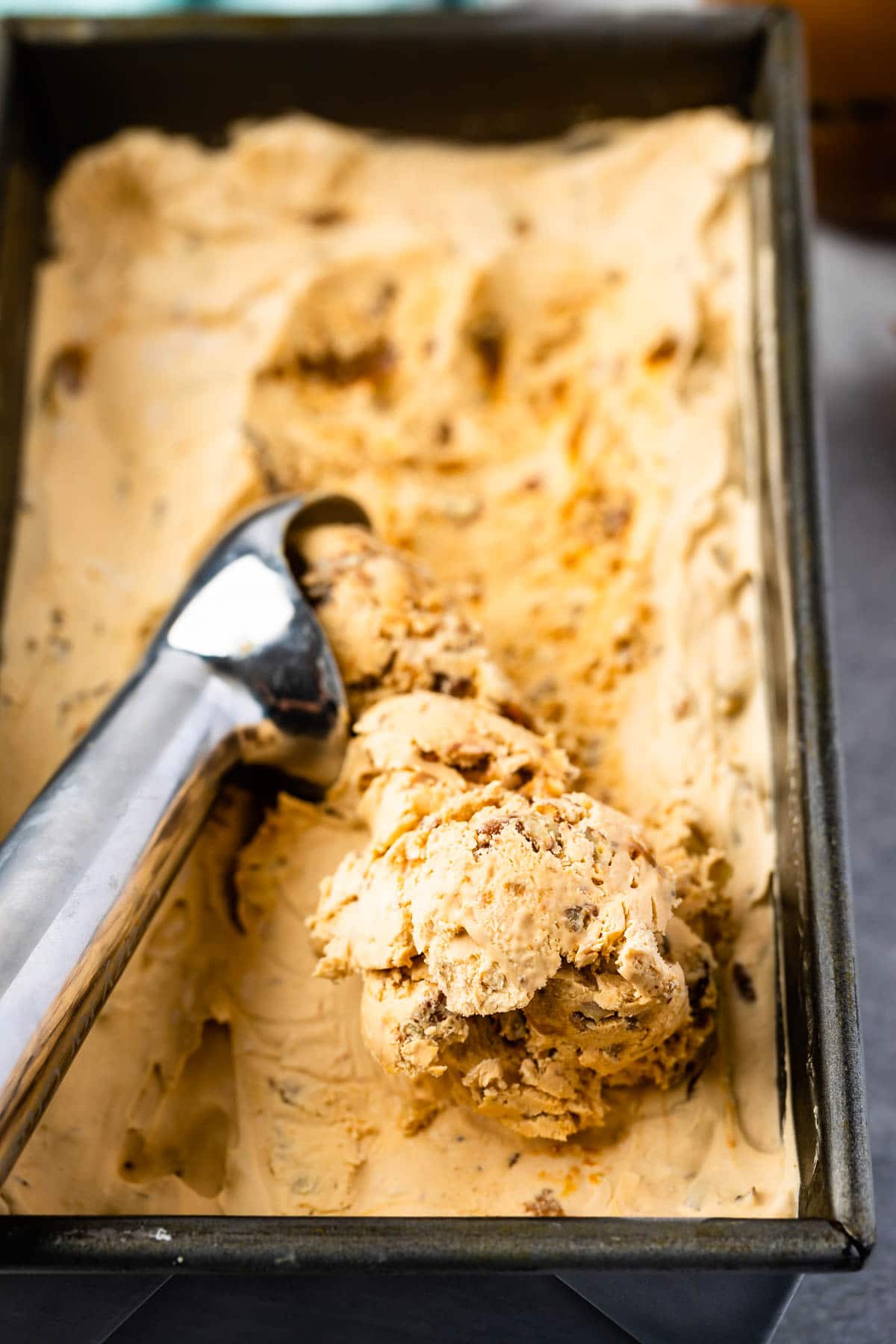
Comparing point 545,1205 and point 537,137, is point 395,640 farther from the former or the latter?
point 537,137

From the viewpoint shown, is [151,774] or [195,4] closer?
[151,774]

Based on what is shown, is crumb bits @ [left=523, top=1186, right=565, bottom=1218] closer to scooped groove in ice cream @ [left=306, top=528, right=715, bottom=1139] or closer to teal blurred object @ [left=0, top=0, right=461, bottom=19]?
scooped groove in ice cream @ [left=306, top=528, right=715, bottom=1139]

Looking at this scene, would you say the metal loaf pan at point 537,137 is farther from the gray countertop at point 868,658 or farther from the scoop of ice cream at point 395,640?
the scoop of ice cream at point 395,640

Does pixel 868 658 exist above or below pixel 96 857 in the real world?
above

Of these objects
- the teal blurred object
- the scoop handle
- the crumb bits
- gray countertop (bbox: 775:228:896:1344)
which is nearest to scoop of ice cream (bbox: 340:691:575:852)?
the scoop handle

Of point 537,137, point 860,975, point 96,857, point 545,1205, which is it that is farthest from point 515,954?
point 537,137

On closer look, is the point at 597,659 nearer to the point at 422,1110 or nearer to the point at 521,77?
the point at 422,1110

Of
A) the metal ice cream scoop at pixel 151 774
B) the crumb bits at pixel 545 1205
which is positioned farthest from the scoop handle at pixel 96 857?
the crumb bits at pixel 545 1205
